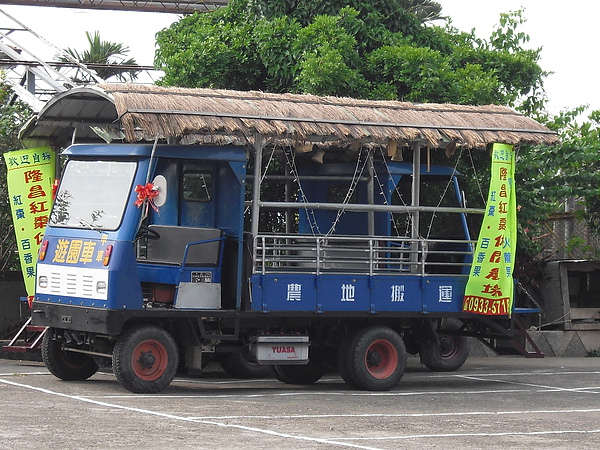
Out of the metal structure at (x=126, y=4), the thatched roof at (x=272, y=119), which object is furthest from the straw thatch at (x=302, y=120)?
the metal structure at (x=126, y=4)

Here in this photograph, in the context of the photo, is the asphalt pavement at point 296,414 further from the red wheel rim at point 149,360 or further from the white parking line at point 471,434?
the red wheel rim at point 149,360

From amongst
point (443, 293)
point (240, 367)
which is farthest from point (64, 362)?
point (443, 293)

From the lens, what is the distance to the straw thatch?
13250 millimetres

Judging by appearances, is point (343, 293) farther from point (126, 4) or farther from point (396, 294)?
point (126, 4)

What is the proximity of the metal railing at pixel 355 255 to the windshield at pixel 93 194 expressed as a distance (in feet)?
5.82

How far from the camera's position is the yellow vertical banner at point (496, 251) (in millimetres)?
14805

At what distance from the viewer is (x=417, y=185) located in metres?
15.4

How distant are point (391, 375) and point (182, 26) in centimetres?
896

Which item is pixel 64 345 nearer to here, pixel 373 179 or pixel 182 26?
pixel 373 179

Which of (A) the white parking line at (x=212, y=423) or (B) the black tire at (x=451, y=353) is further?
(B) the black tire at (x=451, y=353)

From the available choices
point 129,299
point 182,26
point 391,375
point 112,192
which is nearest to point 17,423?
point 129,299

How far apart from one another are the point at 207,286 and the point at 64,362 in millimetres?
2185

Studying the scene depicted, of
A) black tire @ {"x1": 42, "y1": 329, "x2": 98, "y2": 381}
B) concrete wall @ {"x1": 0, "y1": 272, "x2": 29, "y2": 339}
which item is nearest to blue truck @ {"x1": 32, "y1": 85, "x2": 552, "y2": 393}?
black tire @ {"x1": 42, "y1": 329, "x2": 98, "y2": 381}

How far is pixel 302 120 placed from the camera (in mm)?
14148
